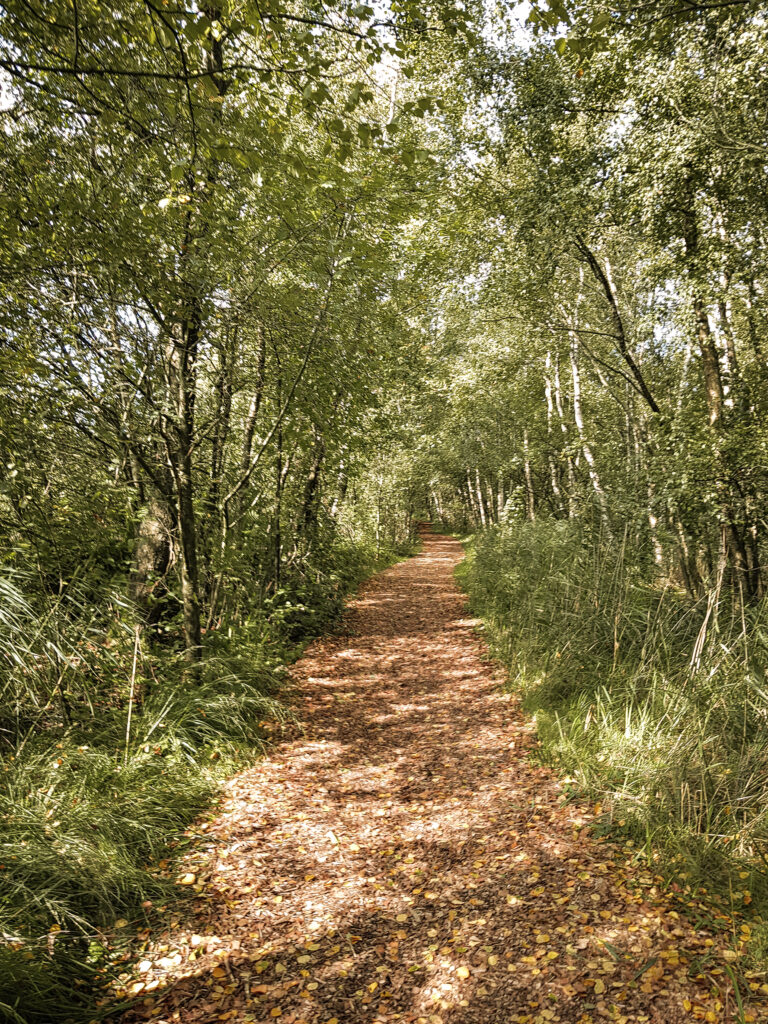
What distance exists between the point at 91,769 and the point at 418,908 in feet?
7.93

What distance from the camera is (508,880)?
3484mm

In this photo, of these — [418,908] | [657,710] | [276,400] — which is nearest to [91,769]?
[418,908]

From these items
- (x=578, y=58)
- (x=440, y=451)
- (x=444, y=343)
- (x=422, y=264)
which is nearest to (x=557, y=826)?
(x=578, y=58)

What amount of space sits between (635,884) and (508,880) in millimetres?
762

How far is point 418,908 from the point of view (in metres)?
3.31

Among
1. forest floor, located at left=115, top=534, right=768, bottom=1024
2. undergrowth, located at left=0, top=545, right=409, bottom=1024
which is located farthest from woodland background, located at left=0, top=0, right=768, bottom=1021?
forest floor, located at left=115, top=534, right=768, bottom=1024

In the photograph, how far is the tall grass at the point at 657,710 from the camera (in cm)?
329

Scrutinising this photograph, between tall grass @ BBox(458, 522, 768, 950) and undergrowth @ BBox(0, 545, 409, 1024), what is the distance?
2.99 m

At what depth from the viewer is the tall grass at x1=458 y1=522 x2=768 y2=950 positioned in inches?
130

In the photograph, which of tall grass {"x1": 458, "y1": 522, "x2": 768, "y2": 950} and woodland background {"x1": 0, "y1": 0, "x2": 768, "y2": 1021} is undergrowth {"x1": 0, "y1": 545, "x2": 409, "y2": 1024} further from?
tall grass {"x1": 458, "y1": 522, "x2": 768, "y2": 950}

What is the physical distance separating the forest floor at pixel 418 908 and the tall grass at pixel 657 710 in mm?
321

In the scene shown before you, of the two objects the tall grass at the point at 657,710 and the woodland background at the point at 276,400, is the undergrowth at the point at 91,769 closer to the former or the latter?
the woodland background at the point at 276,400

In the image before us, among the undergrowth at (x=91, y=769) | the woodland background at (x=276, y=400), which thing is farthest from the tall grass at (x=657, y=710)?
the undergrowth at (x=91, y=769)

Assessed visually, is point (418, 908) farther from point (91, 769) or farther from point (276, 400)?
point (276, 400)
